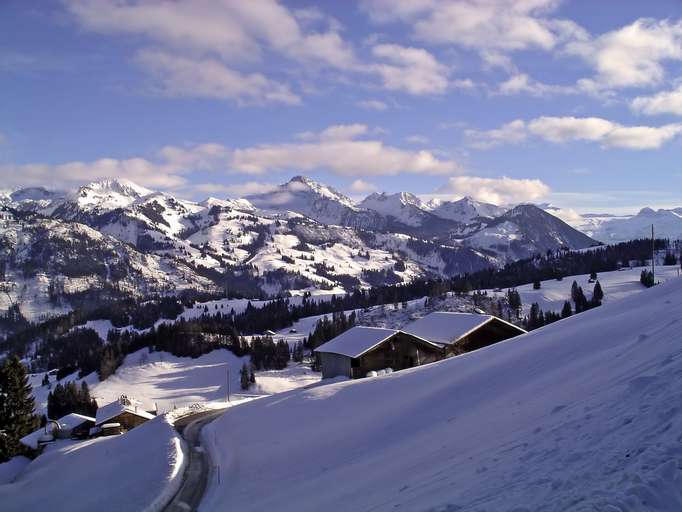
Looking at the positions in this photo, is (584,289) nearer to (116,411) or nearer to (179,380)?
(179,380)

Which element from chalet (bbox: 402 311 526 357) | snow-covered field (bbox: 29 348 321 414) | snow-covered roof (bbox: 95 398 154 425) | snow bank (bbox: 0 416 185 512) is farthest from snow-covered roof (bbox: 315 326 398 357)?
snow-covered field (bbox: 29 348 321 414)

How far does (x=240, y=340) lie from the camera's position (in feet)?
485

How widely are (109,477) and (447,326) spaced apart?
4200 cm

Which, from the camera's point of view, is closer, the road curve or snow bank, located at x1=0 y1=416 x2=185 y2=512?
the road curve

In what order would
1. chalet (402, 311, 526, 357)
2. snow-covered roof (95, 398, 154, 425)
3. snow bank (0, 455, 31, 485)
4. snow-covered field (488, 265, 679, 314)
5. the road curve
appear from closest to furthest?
1. the road curve
2. snow bank (0, 455, 31, 485)
3. chalet (402, 311, 526, 357)
4. snow-covered roof (95, 398, 154, 425)
5. snow-covered field (488, 265, 679, 314)

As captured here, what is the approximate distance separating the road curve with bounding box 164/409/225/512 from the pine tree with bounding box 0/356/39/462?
20521 millimetres

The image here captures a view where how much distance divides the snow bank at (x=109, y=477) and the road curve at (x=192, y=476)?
47 centimetres

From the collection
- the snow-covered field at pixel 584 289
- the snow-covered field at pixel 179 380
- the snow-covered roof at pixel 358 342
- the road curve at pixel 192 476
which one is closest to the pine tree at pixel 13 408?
A: the road curve at pixel 192 476

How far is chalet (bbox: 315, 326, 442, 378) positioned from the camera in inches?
2258

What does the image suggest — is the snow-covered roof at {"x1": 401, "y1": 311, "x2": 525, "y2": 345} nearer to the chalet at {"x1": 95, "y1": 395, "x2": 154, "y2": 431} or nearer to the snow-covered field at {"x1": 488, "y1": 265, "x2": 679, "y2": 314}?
the chalet at {"x1": 95, "y1": 395, "x2": 154, "y2": 431}

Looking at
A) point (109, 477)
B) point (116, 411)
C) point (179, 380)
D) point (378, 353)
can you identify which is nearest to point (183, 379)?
point (179, 380)

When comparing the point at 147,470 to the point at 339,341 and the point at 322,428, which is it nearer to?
the point at 322,428

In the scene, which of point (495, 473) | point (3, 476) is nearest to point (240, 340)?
point (3, 476)

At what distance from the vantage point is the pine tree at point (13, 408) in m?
52.3
